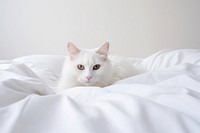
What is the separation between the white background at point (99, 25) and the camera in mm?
2332

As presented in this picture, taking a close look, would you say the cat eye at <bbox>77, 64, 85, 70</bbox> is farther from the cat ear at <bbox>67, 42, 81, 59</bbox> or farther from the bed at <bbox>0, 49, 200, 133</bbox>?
the bed at <bbox>0, 49, 200, 133</bbox>

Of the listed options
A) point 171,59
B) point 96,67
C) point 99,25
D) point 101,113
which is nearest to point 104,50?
point 96,67

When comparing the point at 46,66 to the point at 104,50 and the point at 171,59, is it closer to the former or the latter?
the point at 104,50

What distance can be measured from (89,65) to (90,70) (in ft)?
0.09

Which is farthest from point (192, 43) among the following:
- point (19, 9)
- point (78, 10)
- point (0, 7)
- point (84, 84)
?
point (0, 7)

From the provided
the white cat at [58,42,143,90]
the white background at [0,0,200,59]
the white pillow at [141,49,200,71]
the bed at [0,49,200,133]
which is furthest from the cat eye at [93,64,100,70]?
the white background at [0,0,200,59]

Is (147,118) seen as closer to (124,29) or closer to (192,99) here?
(192,99)

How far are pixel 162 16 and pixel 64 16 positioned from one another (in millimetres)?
1032

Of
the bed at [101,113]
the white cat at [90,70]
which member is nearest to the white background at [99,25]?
the white cat at [90,70]

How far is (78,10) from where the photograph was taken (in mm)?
2438

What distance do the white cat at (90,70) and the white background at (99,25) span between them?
1242 millimetres

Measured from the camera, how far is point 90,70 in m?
1.14

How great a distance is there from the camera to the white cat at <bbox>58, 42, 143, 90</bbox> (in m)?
1.14

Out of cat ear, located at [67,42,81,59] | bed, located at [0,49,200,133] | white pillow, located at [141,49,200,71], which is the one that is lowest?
white pillow, located at [141,49,200,71]
